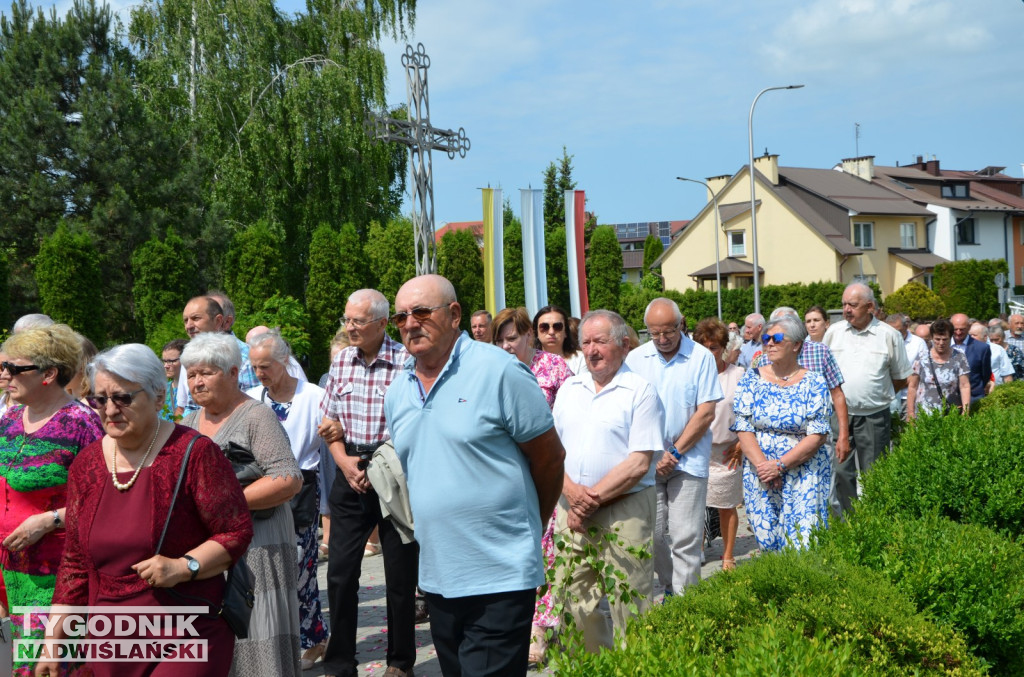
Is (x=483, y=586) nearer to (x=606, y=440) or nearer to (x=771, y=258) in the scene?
(x=606, y=440)

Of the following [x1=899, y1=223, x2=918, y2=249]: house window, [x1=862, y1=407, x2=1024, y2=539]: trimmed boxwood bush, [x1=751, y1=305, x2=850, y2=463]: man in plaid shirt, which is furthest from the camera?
[x1=899, y1=223, x2=918, y2=249]: house window

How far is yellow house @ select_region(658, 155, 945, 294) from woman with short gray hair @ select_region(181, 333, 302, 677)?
52.7 meters

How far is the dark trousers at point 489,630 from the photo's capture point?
3.76 m

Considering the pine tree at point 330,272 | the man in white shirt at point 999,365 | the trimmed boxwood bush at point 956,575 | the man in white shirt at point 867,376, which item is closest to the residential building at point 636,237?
the pine tree at point 330,272

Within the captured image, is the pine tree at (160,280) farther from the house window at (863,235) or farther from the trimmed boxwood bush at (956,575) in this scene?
the house window at (863,235)

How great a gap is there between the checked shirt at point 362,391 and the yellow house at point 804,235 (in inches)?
2020

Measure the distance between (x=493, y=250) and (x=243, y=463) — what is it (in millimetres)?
15409

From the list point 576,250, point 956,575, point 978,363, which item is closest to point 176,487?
point 956,575

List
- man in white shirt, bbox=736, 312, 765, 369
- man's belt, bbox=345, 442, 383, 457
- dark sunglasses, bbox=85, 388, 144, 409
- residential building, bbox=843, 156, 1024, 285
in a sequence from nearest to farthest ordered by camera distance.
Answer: dark sunglasses, bbox=85, 388, 144, 409, man's belt, bbox=345, 442, 383, 457, man in white shirt, bbox=736, 312, 765, 369, residential building, bbox=843, 156, 1024, 285

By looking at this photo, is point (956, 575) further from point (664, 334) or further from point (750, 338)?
point (750, 338)

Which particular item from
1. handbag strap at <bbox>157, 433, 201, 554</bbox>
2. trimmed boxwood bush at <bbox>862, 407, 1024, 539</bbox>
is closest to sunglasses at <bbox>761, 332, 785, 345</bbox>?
trimmed boxwood bush at <bbox>862, 407, 1024, 539</bbox>

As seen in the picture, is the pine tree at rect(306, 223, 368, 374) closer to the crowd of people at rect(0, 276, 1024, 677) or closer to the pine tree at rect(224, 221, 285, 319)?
the pine tree at rect(224, 221, 285, 319)

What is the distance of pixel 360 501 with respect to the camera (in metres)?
5.80

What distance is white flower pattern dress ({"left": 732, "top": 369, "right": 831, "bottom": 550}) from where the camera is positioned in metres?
6.20
